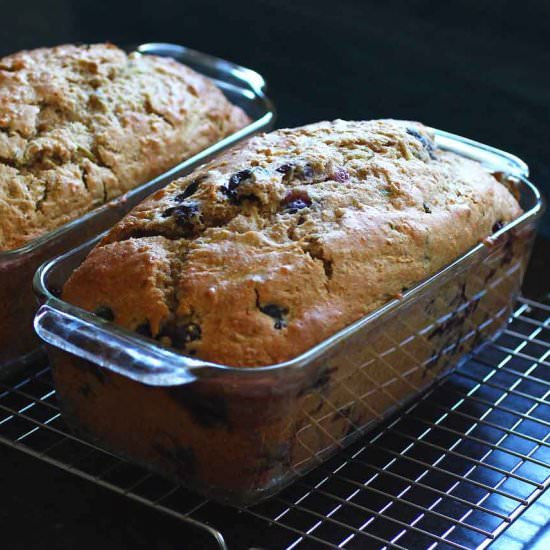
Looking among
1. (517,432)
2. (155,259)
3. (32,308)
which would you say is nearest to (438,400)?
(517,432)

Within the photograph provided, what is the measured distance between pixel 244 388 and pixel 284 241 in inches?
13.1

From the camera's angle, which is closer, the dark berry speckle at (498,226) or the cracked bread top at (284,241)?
the cracked bread top at (284,241)

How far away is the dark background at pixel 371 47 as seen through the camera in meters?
2.53

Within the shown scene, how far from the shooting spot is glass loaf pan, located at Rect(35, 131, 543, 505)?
143cm

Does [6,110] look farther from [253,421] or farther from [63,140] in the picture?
[253,421]

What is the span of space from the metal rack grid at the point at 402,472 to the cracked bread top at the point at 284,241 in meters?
0.26

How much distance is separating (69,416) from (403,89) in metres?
1.47

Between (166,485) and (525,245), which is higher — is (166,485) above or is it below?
below

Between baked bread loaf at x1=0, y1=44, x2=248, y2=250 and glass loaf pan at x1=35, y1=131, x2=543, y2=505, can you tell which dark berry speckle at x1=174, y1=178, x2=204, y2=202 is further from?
baked bread loaf at x1=0, y1=44, x2=248, y2=250

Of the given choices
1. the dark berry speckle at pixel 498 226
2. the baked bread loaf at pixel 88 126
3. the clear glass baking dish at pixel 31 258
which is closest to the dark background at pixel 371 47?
the dark berry speckle at pixel 498 226

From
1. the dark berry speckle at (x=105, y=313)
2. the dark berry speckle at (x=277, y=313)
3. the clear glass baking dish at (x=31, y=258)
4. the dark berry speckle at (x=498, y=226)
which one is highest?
the dark berry speckle at (x=498, y=226)

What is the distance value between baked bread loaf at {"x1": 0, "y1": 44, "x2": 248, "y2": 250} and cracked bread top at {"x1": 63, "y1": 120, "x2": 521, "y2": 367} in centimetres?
25

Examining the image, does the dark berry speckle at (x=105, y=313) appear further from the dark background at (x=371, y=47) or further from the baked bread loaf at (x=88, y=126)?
the dark background at (x=371, y=47)

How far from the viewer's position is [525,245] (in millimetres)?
1907
